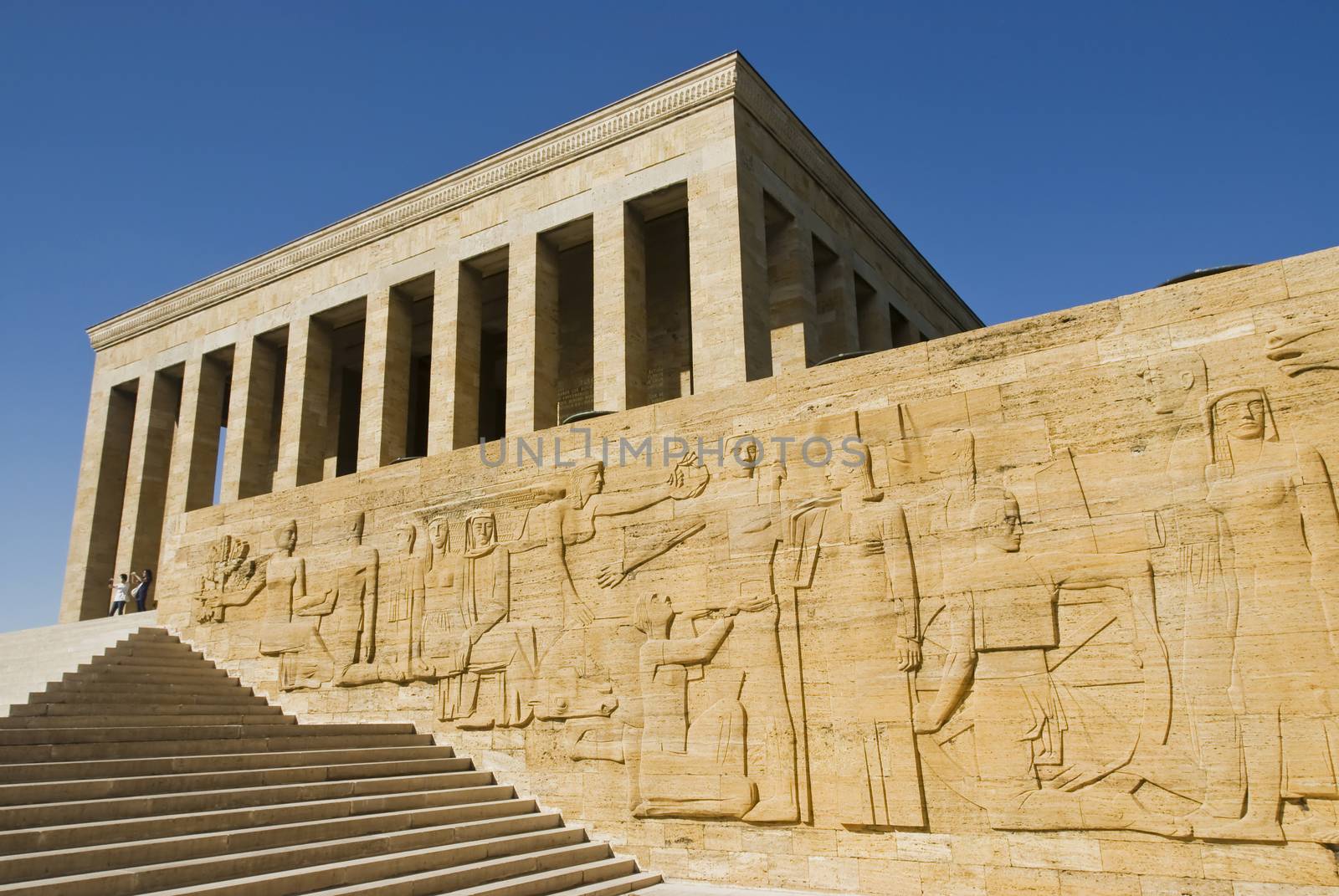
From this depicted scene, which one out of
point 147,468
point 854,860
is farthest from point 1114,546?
point 147,468

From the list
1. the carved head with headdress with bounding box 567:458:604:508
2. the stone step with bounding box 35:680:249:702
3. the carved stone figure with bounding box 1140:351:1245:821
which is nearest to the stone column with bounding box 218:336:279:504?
the stone step with bounding box 35:680:249:702

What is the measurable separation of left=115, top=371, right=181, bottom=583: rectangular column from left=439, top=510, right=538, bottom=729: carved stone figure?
16811mm

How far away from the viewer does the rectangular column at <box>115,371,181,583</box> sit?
2491 centimetres

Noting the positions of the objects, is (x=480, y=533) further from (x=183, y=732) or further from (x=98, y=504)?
(x=98, y=504)

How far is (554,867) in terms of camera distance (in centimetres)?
905

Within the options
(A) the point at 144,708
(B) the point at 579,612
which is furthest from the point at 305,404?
(B) the point at 579,612

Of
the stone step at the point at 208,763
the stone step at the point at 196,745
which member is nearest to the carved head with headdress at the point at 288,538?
the stone step at the point at 196,745

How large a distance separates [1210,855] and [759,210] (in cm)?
1301

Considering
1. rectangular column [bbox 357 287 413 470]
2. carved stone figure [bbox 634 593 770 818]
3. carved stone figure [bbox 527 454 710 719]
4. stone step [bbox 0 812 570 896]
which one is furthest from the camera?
rectangular column [bbox 357 287 413 470]

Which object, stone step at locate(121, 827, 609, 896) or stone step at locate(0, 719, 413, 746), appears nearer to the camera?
stone step at locate(121, 827, 609, 896)

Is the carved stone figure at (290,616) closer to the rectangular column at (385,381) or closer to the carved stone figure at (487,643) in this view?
the carved stone figure at (487,643)

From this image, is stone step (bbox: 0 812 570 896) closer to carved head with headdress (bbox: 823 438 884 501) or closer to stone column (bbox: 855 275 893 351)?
carved head with headdress (bbox: 823 438 884 501)

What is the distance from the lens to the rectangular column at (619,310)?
1738 centimetres

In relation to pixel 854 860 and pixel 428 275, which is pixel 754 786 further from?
pixel 428 275
